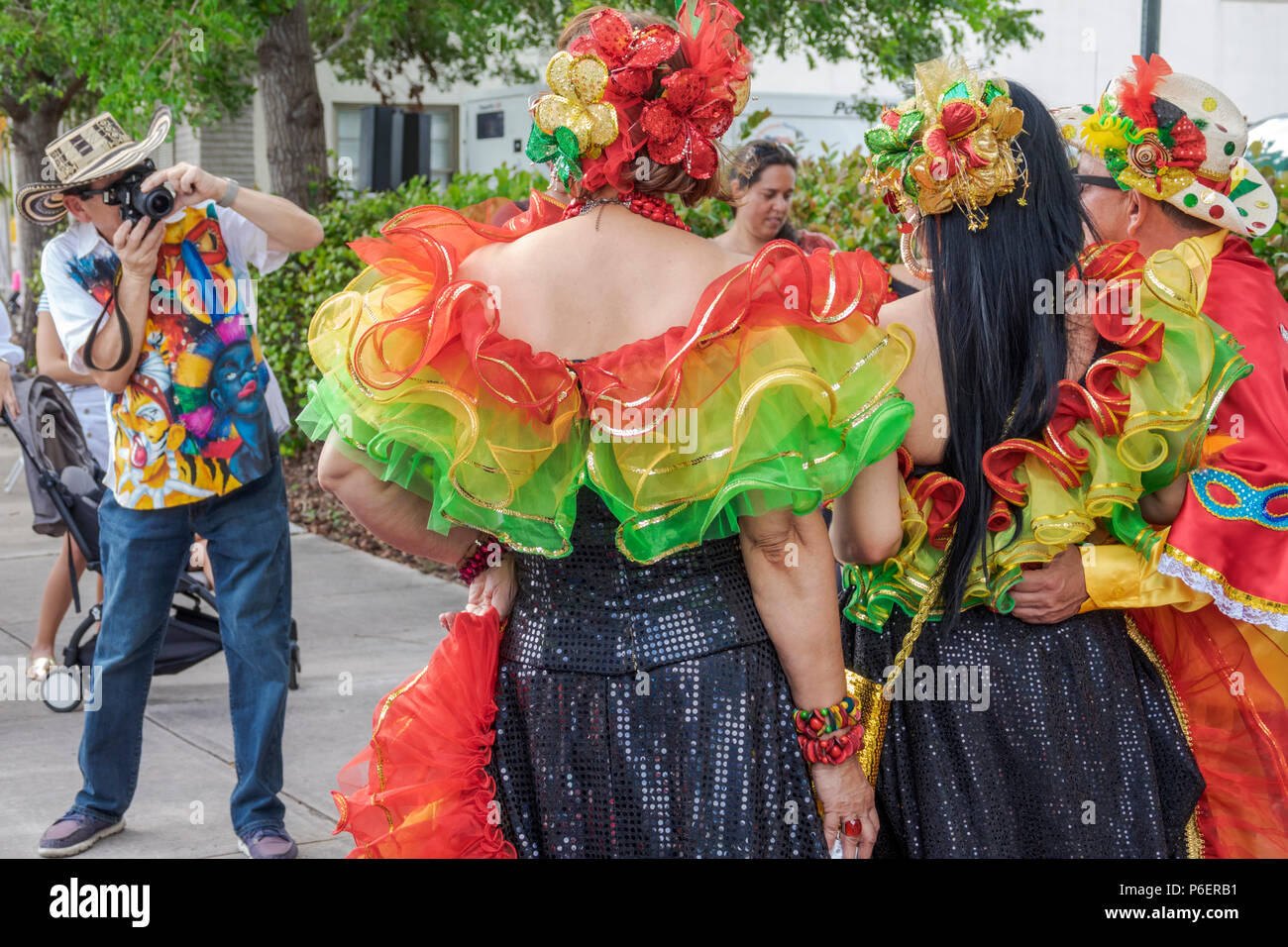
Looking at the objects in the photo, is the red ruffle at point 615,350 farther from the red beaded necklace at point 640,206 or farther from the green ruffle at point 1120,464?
the green ruffle at point 1120,464

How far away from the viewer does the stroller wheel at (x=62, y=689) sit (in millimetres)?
5113

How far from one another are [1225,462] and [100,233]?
2984mm

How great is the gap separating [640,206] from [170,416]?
2051 millimetres

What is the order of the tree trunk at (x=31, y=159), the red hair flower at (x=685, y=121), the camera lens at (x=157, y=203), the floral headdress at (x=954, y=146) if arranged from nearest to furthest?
the red hair flower at (x=685, y=121)
the floral headdress at (x=954, y=146)
the camera lens at (x=157, y=203)
the tree trunk at (x=31, y=159)

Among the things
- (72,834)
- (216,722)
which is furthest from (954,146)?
(216,722)

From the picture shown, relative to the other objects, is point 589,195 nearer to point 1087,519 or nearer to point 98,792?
point 1087,519

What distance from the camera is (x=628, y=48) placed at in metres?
2.09

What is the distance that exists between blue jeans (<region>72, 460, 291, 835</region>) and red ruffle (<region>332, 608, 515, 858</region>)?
1.60 metres

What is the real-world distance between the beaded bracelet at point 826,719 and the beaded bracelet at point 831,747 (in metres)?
0.01

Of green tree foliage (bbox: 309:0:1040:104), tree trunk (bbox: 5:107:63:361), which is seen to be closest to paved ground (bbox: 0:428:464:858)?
green tree foliage (bbox: 309:0:1040:104)

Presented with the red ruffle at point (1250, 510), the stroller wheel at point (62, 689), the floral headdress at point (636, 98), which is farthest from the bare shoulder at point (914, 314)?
the stroller wheel at point (62, 689)

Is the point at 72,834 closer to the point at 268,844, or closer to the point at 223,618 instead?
the point at 268,844

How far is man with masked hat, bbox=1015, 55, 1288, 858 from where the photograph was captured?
245 cm
